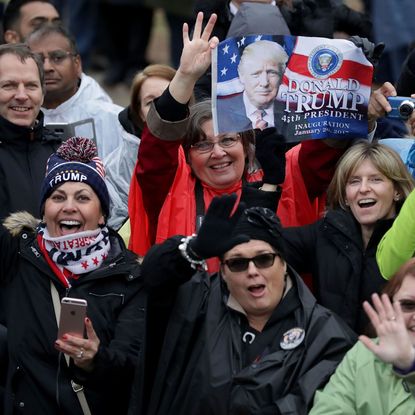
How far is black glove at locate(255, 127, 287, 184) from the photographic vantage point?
22.1 feet

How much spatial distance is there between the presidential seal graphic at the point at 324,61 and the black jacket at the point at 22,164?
150 cm

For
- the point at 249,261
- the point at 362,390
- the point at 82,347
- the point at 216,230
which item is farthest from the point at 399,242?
the point at 82,347

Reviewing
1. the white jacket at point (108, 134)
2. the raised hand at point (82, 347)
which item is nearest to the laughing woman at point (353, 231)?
the raised hand at point (82, 347)

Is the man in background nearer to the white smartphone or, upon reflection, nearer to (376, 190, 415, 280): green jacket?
the white smartphone

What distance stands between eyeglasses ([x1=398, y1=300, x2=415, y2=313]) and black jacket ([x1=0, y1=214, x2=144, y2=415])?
1195mm

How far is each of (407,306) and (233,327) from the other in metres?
0.72

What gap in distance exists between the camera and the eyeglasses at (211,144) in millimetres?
7156

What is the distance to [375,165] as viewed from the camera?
22.4 feet

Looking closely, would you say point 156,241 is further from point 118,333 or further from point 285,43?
point 285,43

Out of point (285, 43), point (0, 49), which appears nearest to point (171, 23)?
point (0, 49)

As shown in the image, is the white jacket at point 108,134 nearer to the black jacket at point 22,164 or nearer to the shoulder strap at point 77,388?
the black jacket at point 22,164

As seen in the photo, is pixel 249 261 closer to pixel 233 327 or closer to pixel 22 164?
pixel 233 327

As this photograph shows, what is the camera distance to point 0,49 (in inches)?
311

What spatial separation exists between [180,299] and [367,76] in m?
1.48
